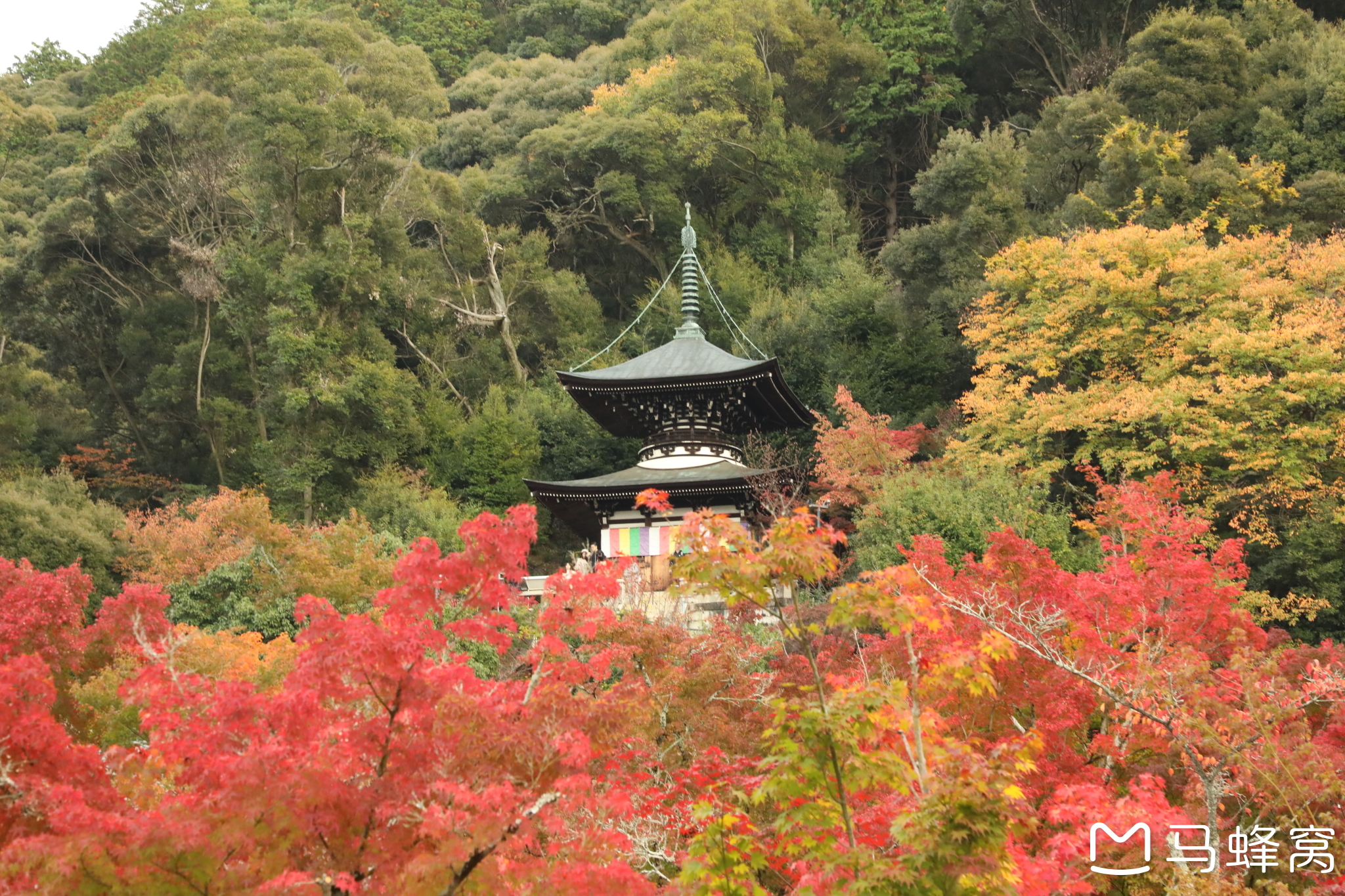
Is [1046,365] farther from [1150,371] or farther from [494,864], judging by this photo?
[494,864]

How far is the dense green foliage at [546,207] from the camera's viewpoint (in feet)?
76.2

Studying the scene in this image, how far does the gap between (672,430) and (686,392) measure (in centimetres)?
92

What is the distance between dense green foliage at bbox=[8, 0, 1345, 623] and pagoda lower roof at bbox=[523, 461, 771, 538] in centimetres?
312

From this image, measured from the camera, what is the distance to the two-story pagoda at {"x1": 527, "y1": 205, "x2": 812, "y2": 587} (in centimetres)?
1898

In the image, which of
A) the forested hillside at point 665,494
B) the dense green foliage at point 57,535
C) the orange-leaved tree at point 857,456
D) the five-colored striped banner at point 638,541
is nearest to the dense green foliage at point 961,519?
the forested hillside at point 665,494

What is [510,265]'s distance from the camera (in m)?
32.7

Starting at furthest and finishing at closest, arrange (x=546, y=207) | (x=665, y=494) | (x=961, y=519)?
(x=546, y=207)
(x=961, y=519)
(x=665, y=494)

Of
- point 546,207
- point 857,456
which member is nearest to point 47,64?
point 546,207

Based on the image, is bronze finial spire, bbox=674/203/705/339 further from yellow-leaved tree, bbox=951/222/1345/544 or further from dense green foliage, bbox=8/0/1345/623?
yellow-leaved tree, bbox=951/222/1345/544

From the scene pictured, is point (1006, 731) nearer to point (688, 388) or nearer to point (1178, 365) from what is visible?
point (1178, 365)

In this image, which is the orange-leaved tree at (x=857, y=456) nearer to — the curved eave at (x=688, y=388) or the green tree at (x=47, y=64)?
the curved eave at (x=688, y=388)

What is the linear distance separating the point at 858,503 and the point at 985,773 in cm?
1428

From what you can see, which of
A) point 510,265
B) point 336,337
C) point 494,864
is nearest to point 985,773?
point 494,864

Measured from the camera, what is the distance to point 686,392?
2020 centimetres
